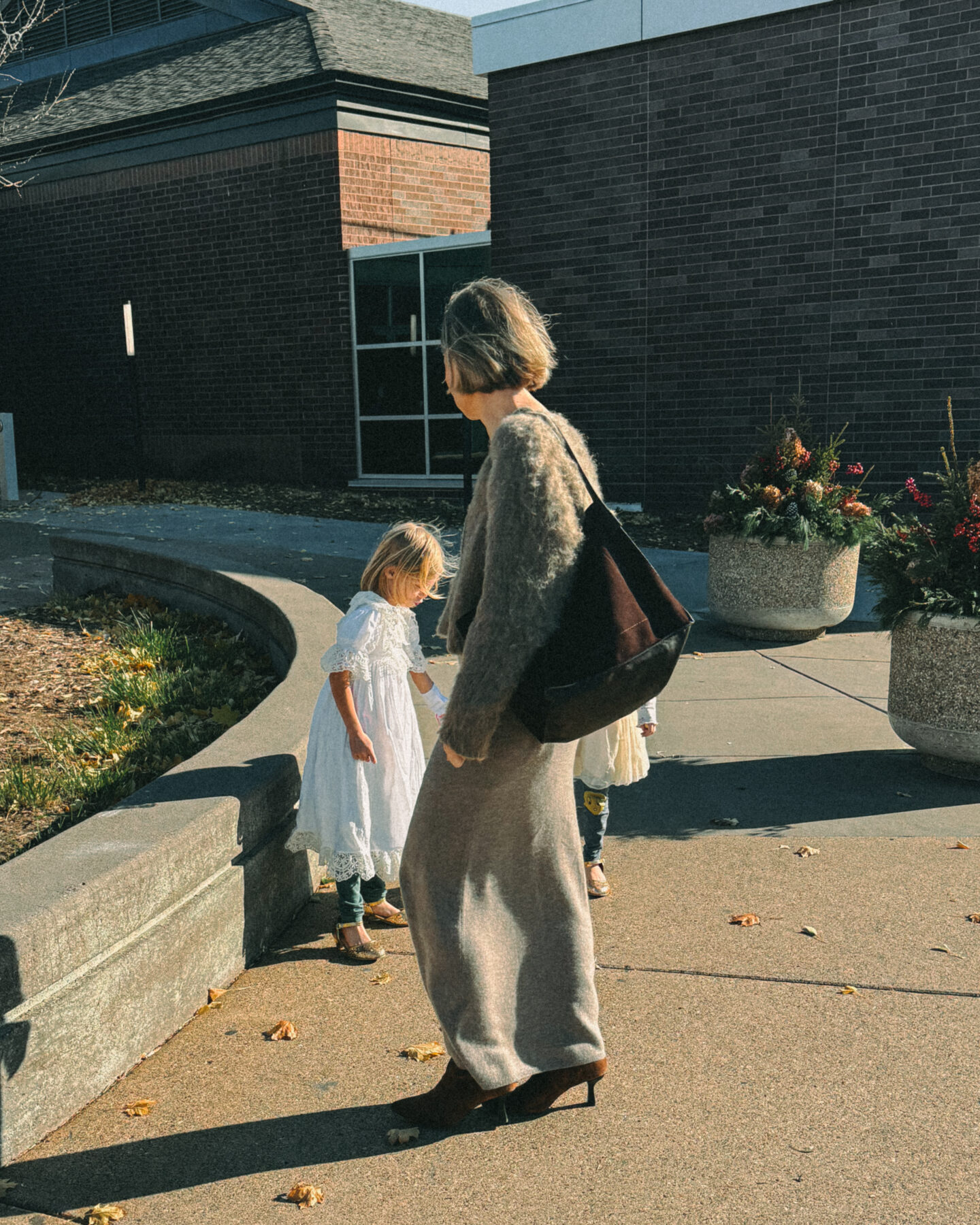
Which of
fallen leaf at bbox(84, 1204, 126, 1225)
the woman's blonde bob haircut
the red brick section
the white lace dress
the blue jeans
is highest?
the red brick section

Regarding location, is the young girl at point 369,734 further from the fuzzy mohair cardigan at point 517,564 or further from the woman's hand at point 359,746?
the fuzzy mohair cardigan at point 517,564

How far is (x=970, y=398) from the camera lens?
10.9m

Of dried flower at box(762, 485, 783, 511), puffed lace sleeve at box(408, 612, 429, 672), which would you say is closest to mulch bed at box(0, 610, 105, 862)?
puffed lace sleeve at box(408, 612, 429, 672)

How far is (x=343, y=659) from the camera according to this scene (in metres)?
3.34

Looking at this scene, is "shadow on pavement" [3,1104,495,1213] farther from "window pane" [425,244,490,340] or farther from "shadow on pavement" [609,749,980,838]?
"window pane" [425,244,490,340]

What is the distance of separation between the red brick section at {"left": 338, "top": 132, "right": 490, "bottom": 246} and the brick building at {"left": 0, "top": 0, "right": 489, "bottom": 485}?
3 centimetres

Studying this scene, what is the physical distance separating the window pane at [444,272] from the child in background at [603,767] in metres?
12.2

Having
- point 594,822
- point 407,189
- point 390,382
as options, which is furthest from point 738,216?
point 594,822

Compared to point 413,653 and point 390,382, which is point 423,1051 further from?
point 390,382

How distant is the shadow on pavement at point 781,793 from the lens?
4617 mm

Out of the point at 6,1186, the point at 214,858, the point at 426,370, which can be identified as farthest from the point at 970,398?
the point at 6,1186

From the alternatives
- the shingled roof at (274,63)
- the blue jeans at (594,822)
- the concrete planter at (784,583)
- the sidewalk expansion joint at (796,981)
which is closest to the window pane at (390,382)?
the shingled roof at (274,63)

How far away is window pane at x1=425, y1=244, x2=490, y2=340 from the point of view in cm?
1527

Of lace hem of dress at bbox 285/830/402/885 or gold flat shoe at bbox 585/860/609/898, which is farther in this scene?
gold flat shoe at bbox 585/860/609/898
